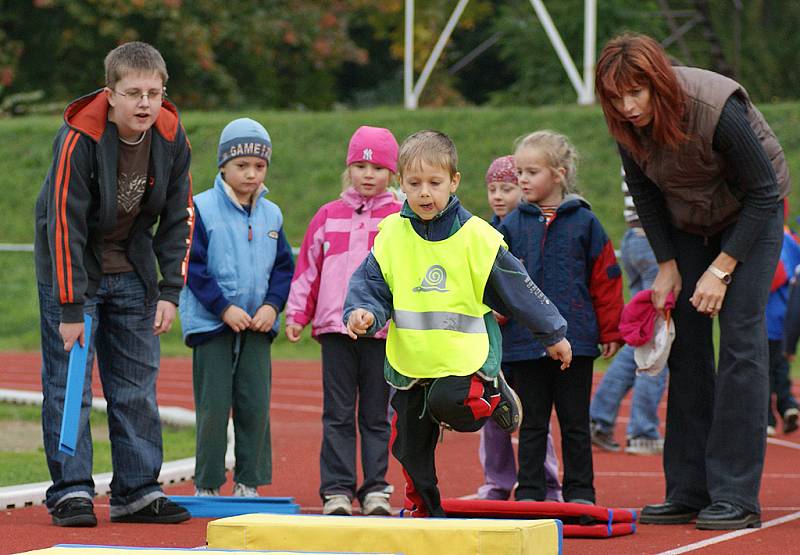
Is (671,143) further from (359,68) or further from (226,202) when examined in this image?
(359,68)

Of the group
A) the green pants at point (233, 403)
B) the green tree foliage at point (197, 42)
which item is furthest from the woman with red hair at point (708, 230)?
the green tree foliage at point (197, 42)

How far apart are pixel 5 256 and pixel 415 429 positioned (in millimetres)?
17076

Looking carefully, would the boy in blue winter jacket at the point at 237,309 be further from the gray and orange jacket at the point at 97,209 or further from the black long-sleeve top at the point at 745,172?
the black long-sleeve top at the point at 745,172

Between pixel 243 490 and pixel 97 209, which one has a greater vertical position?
pixel 97 209

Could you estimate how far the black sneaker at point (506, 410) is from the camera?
5.82 m

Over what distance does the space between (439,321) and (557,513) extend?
1.03m

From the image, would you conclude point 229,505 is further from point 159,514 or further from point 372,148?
point 372,148

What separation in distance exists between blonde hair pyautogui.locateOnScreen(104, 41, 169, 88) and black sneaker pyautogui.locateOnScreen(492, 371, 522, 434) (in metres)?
1.97

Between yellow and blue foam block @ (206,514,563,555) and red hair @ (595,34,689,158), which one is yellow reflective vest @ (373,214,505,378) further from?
red hair @ (595,34,689,158)

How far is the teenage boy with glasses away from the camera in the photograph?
632 centimetres

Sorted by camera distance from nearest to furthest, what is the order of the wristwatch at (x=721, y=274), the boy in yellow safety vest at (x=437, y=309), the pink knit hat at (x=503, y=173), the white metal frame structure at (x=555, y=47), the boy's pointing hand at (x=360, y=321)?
1. the boy's pointing hand at (x=360, y=321)
2. the boy in yellow safety vest at (x=437, y=309)
3. the wristwatch at (x=721, y=274)
4. the pink knit hat at (x=503, y=173)
5. the white metal frame structure at (x=555, y=47)

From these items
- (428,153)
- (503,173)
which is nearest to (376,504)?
(503,173)

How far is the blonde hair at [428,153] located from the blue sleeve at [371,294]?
0.41 m

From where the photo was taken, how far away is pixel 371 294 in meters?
5.80
